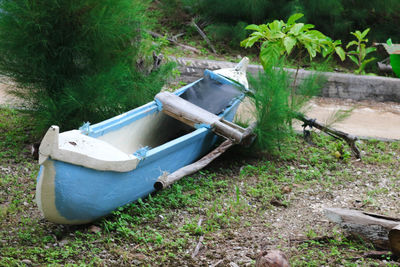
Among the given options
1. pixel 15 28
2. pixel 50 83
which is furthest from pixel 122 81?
pixel 15 28

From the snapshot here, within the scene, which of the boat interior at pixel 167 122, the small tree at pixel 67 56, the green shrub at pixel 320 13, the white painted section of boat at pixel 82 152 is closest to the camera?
the white painted section of boat at pixel 82 152

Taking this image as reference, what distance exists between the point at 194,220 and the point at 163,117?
1538mm

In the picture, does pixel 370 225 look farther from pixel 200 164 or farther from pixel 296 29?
pixel 296 29

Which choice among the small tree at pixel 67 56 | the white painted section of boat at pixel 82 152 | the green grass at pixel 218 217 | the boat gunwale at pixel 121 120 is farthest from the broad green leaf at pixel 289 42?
the white painted section of boat at pixel 82 152

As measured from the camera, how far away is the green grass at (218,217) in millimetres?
3148

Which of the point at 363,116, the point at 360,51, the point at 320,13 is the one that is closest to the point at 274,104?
the point at 363,116

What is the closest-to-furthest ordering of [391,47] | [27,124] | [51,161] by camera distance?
1. [51,161]
2. [27,124]
3. [391,47]

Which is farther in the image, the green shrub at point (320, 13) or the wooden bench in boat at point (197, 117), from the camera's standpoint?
the green shrub at point (320, 13)

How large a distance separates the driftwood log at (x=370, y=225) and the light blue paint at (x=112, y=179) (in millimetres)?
1389

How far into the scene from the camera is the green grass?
3.15 metres

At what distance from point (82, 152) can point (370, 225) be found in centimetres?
194

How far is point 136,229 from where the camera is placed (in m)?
3.47

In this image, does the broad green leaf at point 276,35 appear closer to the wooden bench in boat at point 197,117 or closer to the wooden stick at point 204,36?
the wooden bench in boat at point 197,117

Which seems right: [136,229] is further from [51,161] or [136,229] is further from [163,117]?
[163,117]
